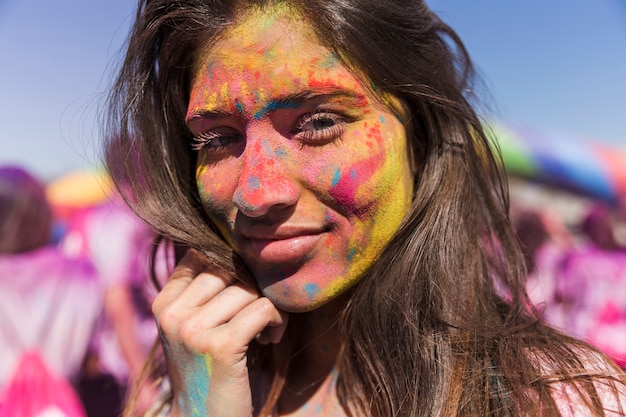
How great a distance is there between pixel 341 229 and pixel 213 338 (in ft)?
1.37

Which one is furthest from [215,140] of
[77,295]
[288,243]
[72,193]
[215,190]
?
[72,193]

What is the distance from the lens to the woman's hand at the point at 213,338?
129 cm

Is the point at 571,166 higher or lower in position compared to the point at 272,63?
lower

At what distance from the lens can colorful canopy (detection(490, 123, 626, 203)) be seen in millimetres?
5043

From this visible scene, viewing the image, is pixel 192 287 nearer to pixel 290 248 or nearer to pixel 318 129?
pixel 290 248

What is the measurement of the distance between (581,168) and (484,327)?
14.5ft

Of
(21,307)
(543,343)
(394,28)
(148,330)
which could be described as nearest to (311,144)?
(394,28)

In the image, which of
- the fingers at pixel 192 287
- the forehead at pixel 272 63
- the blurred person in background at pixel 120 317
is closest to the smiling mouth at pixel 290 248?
the fingers at pixel 192 287

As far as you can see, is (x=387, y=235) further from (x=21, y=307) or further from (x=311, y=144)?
(x=21, y=307)

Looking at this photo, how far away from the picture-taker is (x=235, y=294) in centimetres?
140

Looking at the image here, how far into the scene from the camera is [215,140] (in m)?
1.42

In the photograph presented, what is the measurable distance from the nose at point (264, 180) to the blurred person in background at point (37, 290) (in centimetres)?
273

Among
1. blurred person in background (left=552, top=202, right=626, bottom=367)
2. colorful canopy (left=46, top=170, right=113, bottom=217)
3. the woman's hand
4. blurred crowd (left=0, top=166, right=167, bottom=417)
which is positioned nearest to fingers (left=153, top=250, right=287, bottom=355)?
the woman's hand

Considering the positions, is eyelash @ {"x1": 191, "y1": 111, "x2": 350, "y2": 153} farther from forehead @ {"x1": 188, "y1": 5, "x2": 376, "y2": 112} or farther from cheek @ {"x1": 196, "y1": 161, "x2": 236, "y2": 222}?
cheek @ {"x1": 196, "y1": 161, "x2": 236, "y2": 222}
